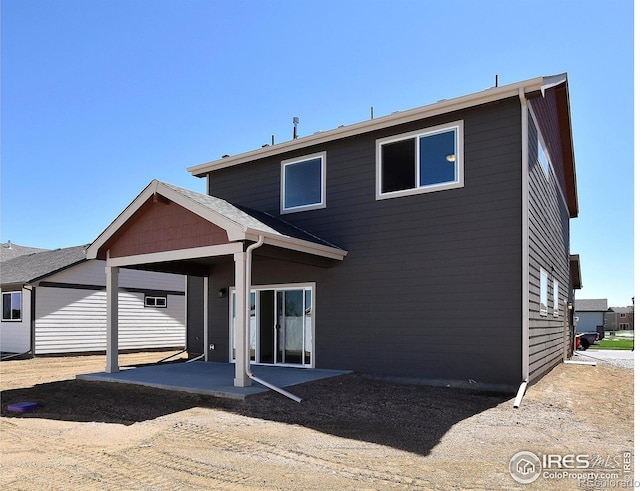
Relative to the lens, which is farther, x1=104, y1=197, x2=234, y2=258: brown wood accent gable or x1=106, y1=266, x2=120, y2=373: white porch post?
x1=106, y1=266, x2=120, y2=373: white porch post

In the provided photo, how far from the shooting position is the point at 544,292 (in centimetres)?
1132

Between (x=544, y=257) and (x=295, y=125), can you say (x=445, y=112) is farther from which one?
(x=295, y=125)

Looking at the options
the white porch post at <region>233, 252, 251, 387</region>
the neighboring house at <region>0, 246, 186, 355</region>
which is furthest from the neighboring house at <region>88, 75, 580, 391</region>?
the neighboring house at <region>0, 246, 186, 355</region>

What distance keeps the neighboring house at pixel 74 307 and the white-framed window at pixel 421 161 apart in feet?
40.5

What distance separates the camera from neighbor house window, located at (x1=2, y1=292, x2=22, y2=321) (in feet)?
56.9

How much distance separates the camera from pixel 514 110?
9148 mm

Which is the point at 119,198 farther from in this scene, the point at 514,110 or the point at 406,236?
the point at 514,110

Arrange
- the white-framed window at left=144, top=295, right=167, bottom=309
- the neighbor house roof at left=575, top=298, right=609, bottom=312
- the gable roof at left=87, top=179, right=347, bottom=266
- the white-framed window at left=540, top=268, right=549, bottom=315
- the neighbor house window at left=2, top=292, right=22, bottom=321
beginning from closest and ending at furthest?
the gable roof at left=87, top=179, right=347, bottom=266 < the white-framed window at left=540, top=268, right=549, bottom=315 < the neighbor house window at left=2, top=292, right=22, bottom=321 < the white-framed window at left=144, top=295, right=167, bottom=309 < the neighbor house roof at left=575, top=298, right=609, bottom=312

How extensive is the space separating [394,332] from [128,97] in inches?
388

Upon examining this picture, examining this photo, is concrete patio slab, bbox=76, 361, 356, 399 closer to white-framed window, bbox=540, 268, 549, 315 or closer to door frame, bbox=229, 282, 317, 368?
door frame, bbox=229, 282, 317, 368

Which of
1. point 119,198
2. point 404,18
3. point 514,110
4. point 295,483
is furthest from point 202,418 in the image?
point 119,198

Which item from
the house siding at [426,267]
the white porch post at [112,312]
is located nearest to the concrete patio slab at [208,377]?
the white porch post at [112,312]

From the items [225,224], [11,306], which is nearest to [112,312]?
[225,224]

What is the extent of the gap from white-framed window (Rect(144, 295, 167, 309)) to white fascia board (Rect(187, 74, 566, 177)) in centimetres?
850
